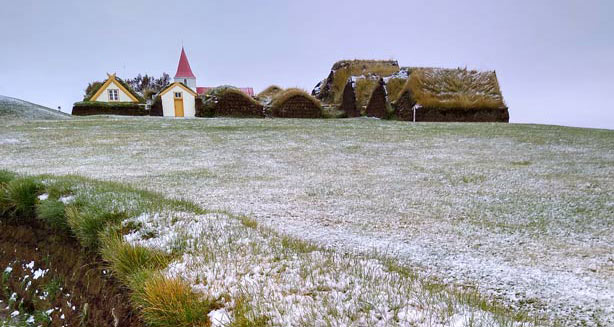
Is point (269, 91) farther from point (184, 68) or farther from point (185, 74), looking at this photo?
point (184, 68)

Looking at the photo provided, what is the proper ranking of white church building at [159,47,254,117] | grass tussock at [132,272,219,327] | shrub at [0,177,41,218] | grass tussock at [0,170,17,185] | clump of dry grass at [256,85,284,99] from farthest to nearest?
clump of dry grass at [256,85,284,99] < white church building at [159,47,254,117] < grass tussock at [0,170,17,185] < shrub at [0,177,41,218] < grass tussock at [132,272,219,327]

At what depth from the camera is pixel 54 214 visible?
3949mm

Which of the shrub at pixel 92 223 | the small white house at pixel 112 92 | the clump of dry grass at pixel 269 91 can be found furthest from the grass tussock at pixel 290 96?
the shrub at pixel 92 223

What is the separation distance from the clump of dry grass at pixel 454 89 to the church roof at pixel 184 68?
3203cm

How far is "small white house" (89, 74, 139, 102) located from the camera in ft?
92.4

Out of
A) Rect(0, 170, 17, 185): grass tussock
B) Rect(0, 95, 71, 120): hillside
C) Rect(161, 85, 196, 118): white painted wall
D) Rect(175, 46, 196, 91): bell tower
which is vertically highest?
Rect(175, 46, 196, 91): bell tower

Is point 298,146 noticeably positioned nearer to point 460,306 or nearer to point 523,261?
point 523,261

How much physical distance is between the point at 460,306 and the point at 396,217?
2.35m

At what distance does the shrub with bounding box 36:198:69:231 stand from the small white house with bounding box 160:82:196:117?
74.4ft

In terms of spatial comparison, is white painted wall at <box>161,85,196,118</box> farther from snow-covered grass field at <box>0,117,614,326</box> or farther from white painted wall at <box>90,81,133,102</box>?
snow-covered grass field at <box>0,117,614,326</box>

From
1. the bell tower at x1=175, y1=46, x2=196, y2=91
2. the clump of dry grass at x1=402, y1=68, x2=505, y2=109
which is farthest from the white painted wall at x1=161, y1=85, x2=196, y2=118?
the bell tower at x1=175, y1=46, x2=196, y2=91

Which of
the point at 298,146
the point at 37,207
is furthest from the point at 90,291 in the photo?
the point at 298,146

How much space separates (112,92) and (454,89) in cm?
2576

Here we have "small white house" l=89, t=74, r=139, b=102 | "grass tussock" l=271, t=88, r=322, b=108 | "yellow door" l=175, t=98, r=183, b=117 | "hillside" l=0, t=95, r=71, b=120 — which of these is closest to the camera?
"hillside" l=0, t=95, r=71, b=120
